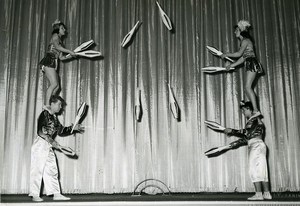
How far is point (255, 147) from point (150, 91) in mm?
1731

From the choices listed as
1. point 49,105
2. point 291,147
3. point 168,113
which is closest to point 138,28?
point 168,113

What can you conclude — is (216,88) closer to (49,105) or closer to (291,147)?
(291,147)

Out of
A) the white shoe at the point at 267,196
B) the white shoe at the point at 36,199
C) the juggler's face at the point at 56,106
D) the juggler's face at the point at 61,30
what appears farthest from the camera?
the juggler's face at the point at 61,30

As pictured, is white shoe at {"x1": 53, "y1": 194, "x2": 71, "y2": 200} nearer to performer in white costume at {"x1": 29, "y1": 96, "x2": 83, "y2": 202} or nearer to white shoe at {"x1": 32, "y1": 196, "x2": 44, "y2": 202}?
performer in white costume at {"x1": 29, "y1": 96, "x2": 83, "y2": 202}

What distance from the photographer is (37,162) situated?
581cm

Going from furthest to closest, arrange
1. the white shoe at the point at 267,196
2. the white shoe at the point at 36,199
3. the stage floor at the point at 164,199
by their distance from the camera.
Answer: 1. the white shoe at the point at 267,196
2. the white shoe at the point at 36,199
3. the stage floor at the point at 164,199

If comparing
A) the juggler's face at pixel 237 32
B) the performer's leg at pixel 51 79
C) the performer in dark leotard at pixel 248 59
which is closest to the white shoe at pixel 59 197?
the performer's leg at pixel 51 79

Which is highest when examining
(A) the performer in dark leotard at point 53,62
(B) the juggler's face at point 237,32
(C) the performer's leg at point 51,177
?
(B) the juggler's face at point 237,32

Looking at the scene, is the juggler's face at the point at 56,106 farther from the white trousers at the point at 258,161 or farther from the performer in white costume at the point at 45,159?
the white trousers at the point at 258,161

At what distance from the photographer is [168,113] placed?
6.54 metres

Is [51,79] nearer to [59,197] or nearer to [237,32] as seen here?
[59,197]

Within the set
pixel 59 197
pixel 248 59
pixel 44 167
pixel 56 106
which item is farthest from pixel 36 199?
pixel 248 59

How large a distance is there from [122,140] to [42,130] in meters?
1.15

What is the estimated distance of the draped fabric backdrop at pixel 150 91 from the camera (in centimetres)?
630
